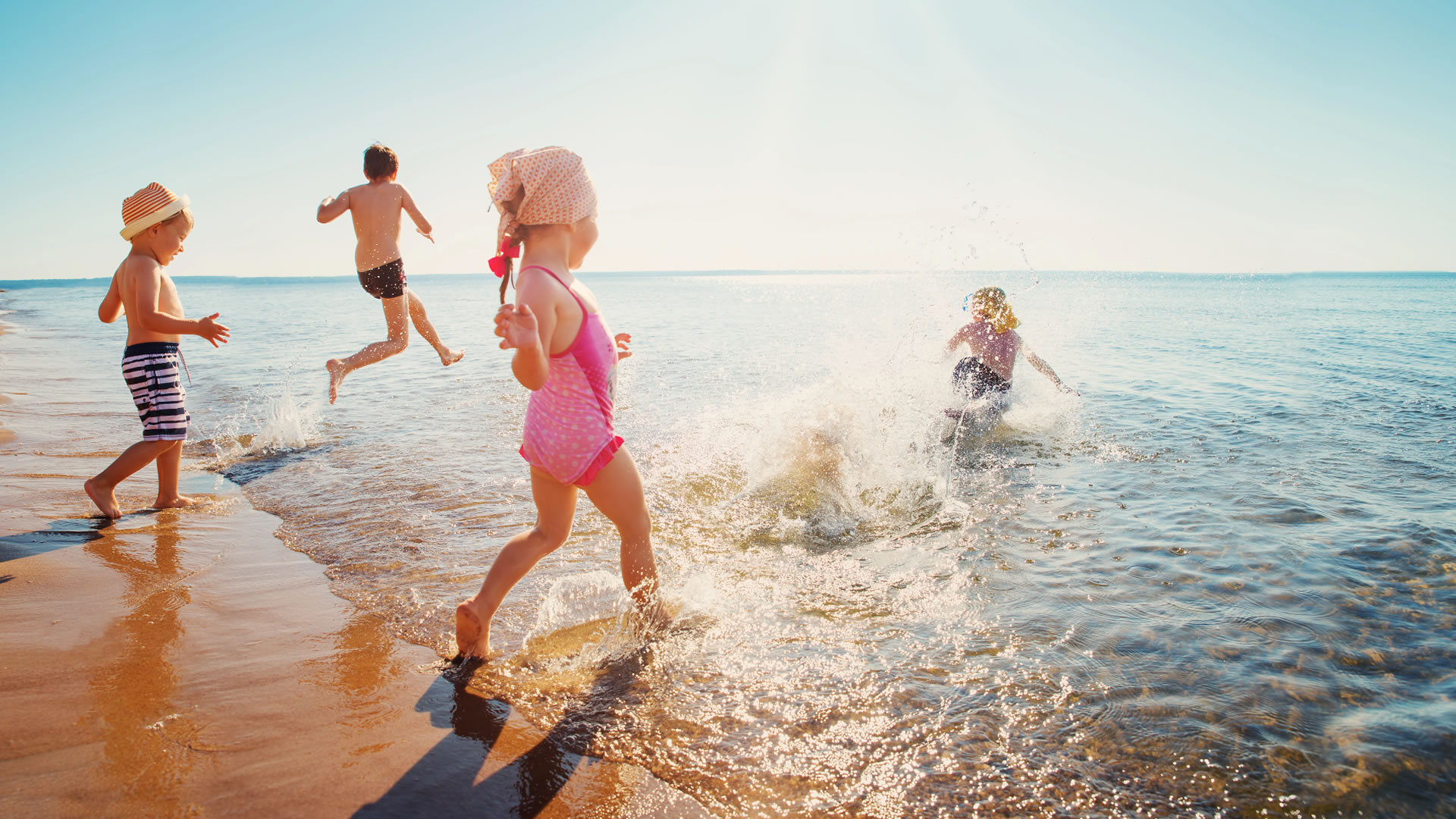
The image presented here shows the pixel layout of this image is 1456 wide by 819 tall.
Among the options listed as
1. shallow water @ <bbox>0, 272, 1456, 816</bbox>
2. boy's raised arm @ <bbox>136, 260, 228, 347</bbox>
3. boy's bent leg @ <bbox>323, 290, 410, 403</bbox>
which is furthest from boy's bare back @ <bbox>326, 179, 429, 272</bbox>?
shallow water @ <bbox>0, 272, 1456, 816</bbox>

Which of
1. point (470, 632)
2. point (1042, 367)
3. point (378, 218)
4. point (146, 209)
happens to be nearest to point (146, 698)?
point (470, 632)

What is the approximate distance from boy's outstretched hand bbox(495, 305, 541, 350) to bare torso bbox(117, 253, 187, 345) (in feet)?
11.5

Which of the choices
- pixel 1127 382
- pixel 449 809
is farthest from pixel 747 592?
pixel 1127 382

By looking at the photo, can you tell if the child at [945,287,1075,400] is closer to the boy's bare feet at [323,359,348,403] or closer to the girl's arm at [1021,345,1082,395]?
the girl's arm at [1021,345,1082,395]

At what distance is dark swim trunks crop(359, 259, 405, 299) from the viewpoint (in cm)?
595

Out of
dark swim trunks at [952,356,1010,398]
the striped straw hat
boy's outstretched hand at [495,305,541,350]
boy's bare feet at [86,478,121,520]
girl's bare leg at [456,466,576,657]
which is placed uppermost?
the striped straw hat

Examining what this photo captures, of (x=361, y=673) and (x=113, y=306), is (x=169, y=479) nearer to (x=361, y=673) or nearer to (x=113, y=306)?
(x=113, y=306)

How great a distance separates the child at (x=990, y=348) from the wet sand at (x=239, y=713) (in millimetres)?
6497

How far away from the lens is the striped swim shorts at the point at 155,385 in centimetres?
480

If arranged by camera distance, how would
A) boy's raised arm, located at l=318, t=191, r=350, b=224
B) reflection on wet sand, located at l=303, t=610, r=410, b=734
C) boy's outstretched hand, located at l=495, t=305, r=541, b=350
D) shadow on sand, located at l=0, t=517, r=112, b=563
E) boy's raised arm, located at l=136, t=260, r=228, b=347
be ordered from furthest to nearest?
boy's raised arm, located at l=318, t=191, r=350, b=224
boy's raised arm, located at l=136, t=260, r=228, b=347
shadow on sand, located at l=0, t=517, r=112, b=563
reflection on wet sand, located at l=303, t=610, r=410, b=734
boy's outstretched hand, located at l=495, t=305, r=541, b=350

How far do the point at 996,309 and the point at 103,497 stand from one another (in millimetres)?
7945

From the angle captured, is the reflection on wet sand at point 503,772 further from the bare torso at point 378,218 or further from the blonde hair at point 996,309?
the blonde hair at point 996,309

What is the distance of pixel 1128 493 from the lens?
5559 mm

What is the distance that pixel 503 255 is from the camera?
2896 millimetres
